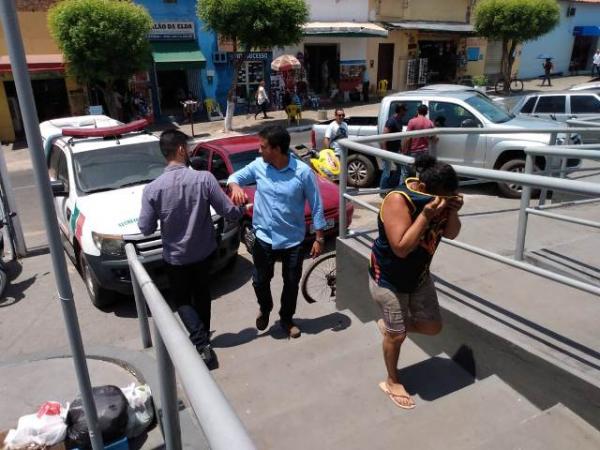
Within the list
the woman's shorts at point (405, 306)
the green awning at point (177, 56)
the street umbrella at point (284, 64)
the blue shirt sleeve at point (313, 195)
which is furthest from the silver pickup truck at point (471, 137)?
the green awning at point (177, 56)

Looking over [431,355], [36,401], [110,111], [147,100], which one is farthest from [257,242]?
[147,100]

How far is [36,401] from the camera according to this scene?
375 cm

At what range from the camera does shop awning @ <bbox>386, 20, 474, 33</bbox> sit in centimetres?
2627

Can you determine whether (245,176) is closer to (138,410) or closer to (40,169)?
(138,410)

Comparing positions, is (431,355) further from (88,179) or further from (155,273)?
(88,179)

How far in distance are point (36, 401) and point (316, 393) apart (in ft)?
7.11

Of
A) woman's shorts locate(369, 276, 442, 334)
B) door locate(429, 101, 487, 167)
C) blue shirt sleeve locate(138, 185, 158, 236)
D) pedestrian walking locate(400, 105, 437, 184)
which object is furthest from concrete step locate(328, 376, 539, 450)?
door locate(429, 101, 487, 167)

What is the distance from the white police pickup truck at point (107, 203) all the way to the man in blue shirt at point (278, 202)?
98 centimetres

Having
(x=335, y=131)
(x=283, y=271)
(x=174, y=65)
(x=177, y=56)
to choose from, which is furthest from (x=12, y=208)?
(x=177, y=56)

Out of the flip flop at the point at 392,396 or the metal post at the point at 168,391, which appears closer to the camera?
the metal post at the point at 168,391

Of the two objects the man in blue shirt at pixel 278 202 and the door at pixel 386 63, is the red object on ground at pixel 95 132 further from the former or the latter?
the door at pixel 386 63

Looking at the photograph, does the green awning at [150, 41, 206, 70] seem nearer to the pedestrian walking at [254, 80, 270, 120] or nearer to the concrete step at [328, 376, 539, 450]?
the pedestrian walking at [254, 80, 270, 120]

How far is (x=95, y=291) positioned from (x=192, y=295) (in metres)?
2.13

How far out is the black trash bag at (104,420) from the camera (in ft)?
9.95
